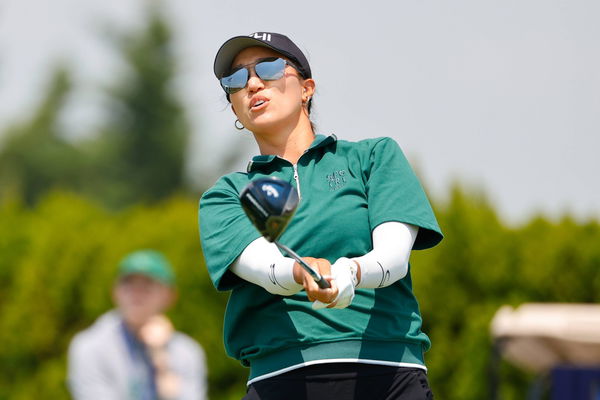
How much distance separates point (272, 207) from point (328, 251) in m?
0.41

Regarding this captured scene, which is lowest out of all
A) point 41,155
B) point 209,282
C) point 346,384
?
point 41,155

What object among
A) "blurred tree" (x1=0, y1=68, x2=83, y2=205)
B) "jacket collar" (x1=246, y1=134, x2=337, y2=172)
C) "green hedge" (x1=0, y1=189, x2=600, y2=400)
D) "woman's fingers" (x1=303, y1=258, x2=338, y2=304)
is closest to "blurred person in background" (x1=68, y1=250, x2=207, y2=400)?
"green hedge" (x1=0, y1=189, x2=600, y2=400)

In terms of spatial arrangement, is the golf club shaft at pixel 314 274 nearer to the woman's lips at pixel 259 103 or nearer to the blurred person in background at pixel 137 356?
the woman's lips at pixel 259 103

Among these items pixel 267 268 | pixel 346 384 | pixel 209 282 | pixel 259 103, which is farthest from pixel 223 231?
pixel 209 282

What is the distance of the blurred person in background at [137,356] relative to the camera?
6.63m

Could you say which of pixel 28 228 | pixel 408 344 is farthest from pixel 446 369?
pixel 408 344

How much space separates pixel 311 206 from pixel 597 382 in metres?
5.89

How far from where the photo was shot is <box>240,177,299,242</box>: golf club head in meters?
2.91

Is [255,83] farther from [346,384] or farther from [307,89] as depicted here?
[346,384]

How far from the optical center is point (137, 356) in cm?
672

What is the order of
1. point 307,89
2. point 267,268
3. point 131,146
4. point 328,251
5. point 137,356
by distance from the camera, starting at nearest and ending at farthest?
point 267,268 → point 328,251 → point 307,89 → point 137,356 → point 131,146

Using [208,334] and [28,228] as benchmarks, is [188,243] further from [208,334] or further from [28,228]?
[28,228]

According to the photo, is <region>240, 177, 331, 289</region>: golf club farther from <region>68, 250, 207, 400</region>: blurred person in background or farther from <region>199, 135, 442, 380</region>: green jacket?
<region>68, 250, 207, 400</region>: blurred person in background

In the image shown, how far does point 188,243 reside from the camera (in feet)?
33.5
